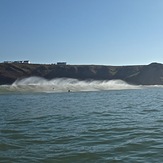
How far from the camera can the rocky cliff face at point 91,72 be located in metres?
132

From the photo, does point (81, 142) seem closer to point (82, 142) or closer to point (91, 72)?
point (82, 142)

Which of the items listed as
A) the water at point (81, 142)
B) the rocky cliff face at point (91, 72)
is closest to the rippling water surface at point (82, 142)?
the water at point (81, 142)

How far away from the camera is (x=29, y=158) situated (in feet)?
40.9

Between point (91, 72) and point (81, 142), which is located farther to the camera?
point (91, 72)

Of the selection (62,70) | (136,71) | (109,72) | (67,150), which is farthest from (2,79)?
(67,150)

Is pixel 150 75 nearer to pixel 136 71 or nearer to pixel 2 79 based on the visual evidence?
pixel 136 71

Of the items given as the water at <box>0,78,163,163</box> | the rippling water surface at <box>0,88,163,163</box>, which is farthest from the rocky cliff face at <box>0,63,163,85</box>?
the rippling water surface at <box>0,88,163,163</box>

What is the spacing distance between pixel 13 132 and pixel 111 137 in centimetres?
529

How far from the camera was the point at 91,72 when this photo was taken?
459 feet

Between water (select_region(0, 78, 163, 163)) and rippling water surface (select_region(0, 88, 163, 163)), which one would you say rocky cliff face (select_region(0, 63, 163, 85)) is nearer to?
water (select_region(0, 78, 163, 163))

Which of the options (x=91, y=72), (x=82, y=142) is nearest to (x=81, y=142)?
(x=82, y=142)

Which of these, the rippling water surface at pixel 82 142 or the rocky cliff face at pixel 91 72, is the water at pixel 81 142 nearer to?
the rippling water surface at pixel 82 142

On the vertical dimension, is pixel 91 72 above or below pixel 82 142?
above

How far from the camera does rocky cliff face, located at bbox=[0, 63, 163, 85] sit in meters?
132
